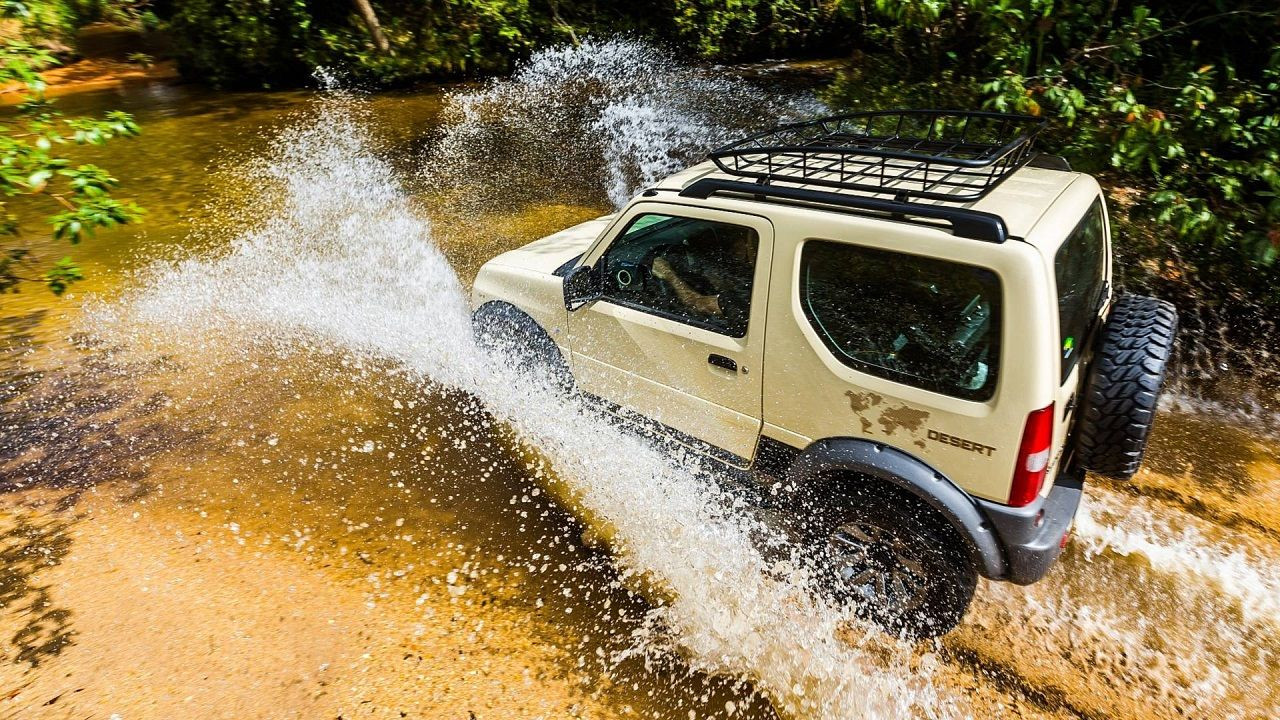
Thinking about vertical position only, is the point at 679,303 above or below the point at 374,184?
above

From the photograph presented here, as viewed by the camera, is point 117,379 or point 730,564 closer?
point 730,564

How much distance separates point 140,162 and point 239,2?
476cm

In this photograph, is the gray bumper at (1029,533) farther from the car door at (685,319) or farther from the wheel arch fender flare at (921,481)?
the car door at (685,319)

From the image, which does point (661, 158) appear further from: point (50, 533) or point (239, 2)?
Answer: point (239, 2)

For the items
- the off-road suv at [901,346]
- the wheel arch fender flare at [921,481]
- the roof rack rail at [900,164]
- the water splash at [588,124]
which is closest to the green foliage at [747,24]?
the water splash at [588,124]

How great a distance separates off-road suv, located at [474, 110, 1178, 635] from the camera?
2.22m

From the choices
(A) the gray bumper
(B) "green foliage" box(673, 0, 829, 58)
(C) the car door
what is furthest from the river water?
(B) "green foliage" box(673, 0, 829, 58)

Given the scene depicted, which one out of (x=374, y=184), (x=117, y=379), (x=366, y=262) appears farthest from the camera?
(x=374, y=184)

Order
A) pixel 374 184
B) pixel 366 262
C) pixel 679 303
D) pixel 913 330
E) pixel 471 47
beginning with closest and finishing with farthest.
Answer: pixel 913 330 → pixel 679 303 → pixel 366 262 → pixel 374 184 → pixel 471 47

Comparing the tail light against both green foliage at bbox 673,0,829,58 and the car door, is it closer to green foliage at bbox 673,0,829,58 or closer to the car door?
the car door

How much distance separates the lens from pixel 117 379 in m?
4.77

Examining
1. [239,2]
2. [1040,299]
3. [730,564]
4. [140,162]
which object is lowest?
[730,564]

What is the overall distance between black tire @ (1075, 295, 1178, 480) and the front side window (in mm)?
1356

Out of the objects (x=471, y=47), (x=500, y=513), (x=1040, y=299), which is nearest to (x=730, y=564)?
(x=500, y=513)
